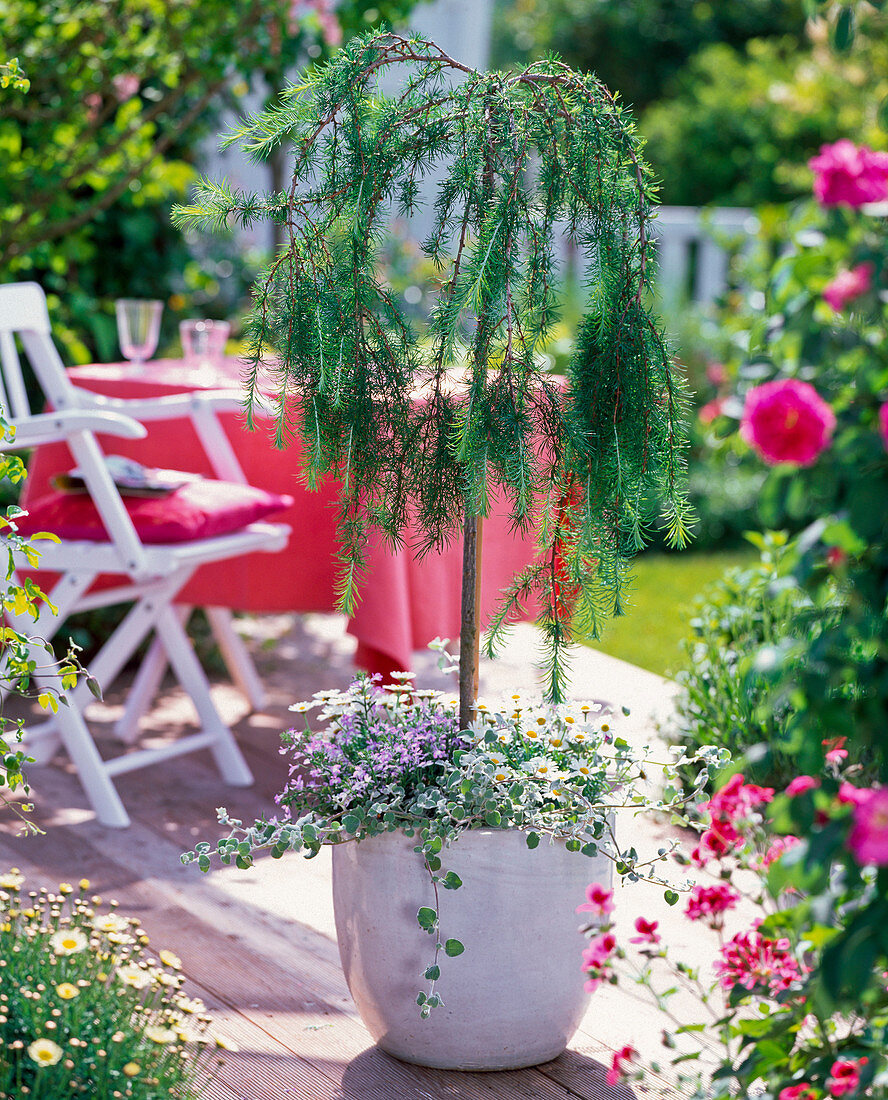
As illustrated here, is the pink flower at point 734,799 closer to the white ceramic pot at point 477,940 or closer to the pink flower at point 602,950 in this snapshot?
the pink flower at point 602,950

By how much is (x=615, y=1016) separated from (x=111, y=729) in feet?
5.44

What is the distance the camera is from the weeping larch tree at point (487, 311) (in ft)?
5.26

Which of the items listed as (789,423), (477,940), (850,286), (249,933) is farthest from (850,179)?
(249,933)

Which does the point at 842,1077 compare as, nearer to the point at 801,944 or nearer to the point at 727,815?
the point at 801,944

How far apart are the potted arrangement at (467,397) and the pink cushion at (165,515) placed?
3.08 ft

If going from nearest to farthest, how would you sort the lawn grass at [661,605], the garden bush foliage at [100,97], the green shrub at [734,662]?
the green shrub at [734,662] < the garden bush foliage at [100,97] < the lawn grass at [661,605]

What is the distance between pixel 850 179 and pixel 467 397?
2.51 ft

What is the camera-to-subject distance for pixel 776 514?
96 centimetres

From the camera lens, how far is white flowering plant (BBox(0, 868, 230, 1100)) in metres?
1.38

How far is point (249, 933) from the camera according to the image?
218 centimetres

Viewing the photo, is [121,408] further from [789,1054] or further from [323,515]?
[789,1054]

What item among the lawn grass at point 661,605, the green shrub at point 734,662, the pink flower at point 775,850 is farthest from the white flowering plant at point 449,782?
the lawn grass at point 661,605

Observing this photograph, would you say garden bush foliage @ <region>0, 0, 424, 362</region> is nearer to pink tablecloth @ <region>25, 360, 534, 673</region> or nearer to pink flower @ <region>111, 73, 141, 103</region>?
pink flower @ <region>111, 73, 141, 103</region>

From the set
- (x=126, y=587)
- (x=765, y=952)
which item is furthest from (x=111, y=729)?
(x=765, y=952)
